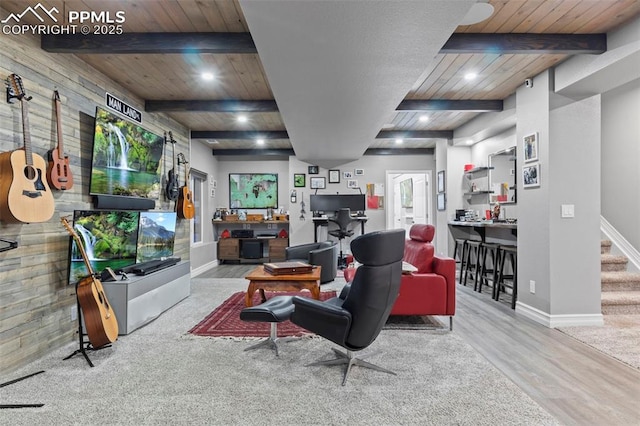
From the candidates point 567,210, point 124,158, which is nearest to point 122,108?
point 124,158

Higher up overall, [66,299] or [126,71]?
[126,71]

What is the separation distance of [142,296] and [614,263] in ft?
18.2

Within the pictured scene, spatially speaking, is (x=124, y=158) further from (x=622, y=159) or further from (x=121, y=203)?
(x=622, y=159)

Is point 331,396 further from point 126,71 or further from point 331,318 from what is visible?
point 126,71

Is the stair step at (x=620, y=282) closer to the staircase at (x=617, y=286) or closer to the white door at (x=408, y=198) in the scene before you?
the staircase at (x=617, y=286)

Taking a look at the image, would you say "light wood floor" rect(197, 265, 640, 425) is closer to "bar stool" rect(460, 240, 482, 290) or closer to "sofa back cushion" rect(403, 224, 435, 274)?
"sofa back cushion" rect(403, 224, 435, 274)

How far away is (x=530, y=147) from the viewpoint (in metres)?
3.73

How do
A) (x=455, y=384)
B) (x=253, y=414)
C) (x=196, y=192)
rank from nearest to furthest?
1. (x=253, y=414)
2. (x=455, y=384)
3. (x=196, y=192)

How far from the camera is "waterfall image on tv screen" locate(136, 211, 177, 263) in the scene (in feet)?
12.8

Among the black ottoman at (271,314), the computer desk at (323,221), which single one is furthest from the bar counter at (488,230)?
the black ottoman at (271,314)

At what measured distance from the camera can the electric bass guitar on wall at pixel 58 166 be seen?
278cm

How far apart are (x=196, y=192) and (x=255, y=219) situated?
1409 mm

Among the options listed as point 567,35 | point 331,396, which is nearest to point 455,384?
point 331,396

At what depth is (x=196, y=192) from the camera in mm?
7047
